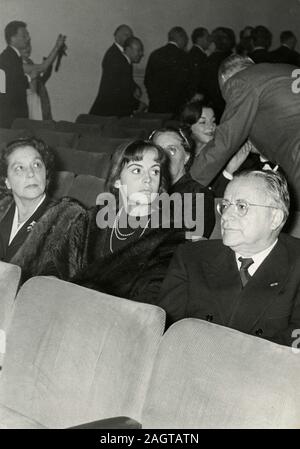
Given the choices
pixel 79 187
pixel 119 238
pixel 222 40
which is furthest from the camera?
pixel 222 40

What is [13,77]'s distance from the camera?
314 inches

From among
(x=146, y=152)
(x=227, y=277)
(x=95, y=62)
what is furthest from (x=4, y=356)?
(x=95, y=62)

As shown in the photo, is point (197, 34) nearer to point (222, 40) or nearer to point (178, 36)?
point (222, 40)

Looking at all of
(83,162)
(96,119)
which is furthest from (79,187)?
(96,119)

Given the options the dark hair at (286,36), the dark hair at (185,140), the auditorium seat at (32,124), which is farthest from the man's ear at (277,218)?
the dark hair at (286,36)

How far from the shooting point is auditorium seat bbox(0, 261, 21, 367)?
2.05 metres

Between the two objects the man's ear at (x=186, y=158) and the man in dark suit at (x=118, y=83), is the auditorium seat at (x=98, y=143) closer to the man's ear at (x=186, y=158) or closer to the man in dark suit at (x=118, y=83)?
the man's ear at (x=186, y=158)

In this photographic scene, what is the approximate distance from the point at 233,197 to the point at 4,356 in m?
0.80

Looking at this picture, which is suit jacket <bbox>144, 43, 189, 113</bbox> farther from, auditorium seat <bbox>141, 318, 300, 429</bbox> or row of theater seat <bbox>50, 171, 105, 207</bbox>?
auditorium seat <bbox>141, 318, 300, 429</bbox>

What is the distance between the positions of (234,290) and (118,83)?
267 inches

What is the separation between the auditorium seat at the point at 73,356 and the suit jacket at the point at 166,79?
22.1 feet

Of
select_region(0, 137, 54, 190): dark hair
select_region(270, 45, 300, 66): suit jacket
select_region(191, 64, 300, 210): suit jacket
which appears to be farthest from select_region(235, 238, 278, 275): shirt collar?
select_region(270, 45, 300, 66): suit jacket

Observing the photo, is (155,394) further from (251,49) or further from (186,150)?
(251,49)

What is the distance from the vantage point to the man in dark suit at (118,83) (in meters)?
8.52
